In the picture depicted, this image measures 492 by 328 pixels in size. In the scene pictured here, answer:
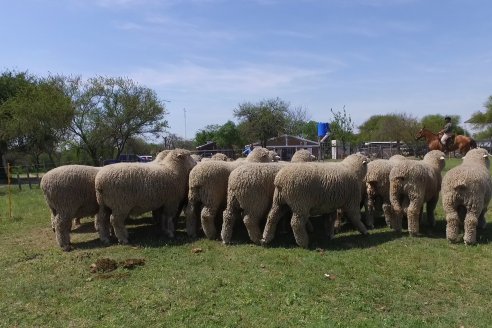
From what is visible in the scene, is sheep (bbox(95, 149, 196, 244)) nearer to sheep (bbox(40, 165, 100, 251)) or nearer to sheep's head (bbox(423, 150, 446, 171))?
sheep (bbox(40, 165, 100, 251))

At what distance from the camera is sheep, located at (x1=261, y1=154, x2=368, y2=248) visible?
9.13 m

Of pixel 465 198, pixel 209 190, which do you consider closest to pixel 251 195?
pixel 209 190

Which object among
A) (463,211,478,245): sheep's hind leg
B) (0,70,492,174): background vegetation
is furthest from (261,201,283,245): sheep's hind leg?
(0,70,492,174): background vegetation

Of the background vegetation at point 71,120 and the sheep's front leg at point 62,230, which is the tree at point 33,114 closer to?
the background vegetation at point 71,120

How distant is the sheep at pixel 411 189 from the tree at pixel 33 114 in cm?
2939

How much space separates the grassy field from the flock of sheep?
1.50 ft

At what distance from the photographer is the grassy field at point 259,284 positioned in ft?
20.4

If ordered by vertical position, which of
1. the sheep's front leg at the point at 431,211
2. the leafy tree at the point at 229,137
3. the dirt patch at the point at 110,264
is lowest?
the dirt patch at the point at 110,264

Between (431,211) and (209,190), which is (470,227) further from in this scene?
(209,190)

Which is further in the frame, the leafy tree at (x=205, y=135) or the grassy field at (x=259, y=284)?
the leafy tree at (x=205, y=135)

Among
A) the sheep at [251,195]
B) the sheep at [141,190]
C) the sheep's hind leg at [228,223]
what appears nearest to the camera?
the sheep at [251,195]

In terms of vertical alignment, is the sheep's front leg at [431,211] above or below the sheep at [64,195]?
below

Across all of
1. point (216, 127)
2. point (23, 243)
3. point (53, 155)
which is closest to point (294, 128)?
point (216, 127)

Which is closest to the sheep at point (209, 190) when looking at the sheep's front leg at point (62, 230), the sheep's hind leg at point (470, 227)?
the sheep's front leg at point (62, 230)
